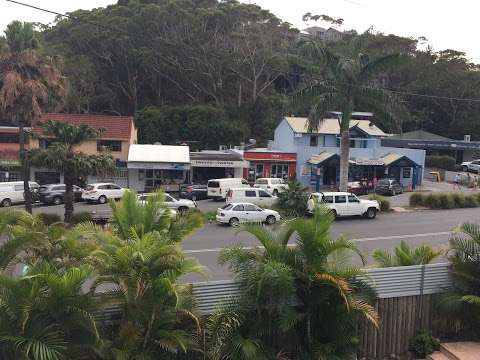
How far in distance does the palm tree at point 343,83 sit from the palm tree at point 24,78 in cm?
1431

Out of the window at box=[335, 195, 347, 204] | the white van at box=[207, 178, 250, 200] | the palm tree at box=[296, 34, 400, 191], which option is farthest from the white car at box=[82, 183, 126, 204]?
the window at box=[335, 195, 347, 204]

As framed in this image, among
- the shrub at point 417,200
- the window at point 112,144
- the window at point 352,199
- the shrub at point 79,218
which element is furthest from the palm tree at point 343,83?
the window at point 112,144

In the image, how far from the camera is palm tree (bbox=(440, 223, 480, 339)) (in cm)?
1006

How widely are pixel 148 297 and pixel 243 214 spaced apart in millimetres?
18728

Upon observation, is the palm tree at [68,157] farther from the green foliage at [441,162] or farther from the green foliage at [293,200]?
the green foliage at [441,162]

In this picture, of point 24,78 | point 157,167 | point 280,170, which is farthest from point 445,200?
point 24,78

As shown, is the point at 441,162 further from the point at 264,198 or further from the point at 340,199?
the point at 264,198

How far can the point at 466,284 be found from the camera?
33.5 feet

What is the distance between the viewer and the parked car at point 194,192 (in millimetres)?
37219

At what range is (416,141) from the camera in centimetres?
6031

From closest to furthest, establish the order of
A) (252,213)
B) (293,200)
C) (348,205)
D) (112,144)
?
(252,213), (348,205), (293,200), (112,144)

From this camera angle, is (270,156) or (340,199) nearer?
(340,199)

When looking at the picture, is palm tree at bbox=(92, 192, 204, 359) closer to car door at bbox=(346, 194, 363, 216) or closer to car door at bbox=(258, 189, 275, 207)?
car door at bbox=(346, 194, 363, 216)

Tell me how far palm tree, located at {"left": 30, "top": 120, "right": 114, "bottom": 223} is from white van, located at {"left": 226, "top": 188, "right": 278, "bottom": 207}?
7607 mm
